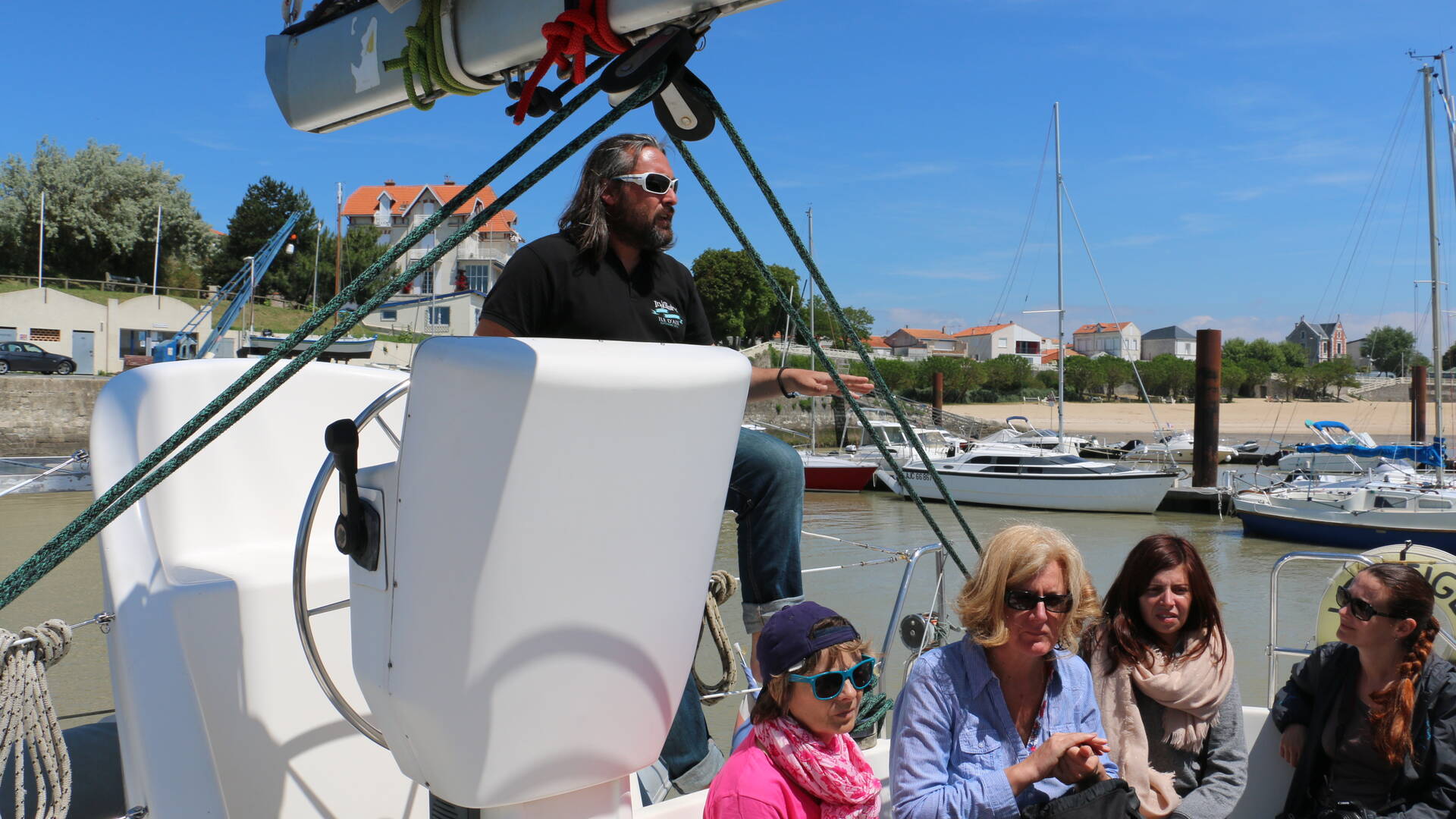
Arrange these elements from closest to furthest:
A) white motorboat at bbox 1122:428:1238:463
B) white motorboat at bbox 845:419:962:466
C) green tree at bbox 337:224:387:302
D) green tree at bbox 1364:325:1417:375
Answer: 1. white motorboat at bbox 845:419:962:466
2. white motorboat at bbox 1122:428:1238:463
3. green tree at bbox 337:224:387:302
4. green tree at bbox 1364:325:1417:375

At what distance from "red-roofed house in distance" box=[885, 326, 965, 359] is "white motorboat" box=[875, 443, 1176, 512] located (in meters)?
90.4

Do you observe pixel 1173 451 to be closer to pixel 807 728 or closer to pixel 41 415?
pixel 41 415

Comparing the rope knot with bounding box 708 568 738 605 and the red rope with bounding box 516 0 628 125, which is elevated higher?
the red rope with bounding box 516 0 628 125

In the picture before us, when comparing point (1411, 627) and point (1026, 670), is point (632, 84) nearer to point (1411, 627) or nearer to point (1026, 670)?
point (1026, 670)

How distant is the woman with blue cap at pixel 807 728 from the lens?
189 cm

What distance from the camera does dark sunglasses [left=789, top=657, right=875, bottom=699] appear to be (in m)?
1.92

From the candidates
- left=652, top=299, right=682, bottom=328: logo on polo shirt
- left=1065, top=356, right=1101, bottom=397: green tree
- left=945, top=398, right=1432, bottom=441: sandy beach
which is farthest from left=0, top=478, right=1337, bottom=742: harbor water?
left=1065, top=356, right=1101, bottom=397: green tree

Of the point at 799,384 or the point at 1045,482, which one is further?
the point at 1045,482

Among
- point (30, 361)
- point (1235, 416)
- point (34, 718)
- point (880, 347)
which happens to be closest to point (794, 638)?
point (34, 718)

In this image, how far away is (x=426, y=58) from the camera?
2021 millimetres

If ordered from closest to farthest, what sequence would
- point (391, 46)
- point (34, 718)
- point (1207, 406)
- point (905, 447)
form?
point (391, 46) < point (34, 718) < point (1207, 406) < point (905, 447)

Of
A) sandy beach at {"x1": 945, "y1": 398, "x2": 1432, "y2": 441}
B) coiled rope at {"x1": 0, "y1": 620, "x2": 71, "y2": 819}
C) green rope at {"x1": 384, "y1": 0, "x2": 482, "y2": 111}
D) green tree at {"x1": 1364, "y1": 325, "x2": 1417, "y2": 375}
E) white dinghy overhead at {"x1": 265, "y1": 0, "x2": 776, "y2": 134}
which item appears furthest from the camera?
green tree at {"x1": 1364, "y1": 325, "x2": 1417, "y2": 375}

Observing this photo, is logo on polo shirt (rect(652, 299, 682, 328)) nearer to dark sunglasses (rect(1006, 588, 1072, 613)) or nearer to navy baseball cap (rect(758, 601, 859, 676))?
navy baseball cap (rect(758, 601, 859, 676))

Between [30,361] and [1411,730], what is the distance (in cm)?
4175
